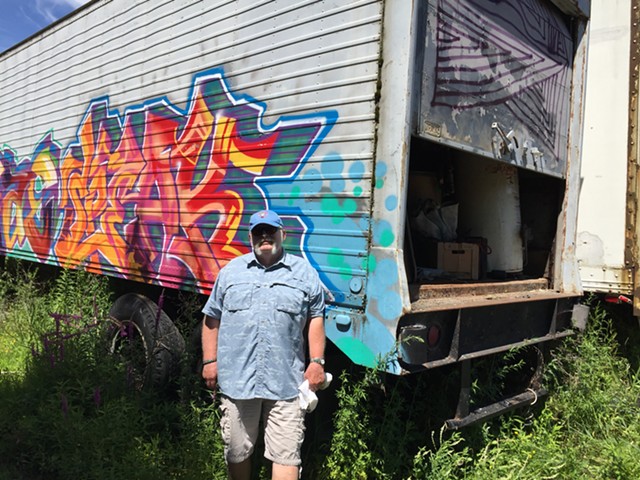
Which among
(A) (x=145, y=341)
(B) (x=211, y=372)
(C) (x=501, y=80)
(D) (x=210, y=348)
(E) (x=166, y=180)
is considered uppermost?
(C) (x=501, y=80)

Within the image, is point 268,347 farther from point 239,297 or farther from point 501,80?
point 501,80

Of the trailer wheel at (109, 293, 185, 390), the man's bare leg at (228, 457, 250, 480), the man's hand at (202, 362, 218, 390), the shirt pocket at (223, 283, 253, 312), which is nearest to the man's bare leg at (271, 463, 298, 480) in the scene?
the man's bare leg at (228, 457, 250, 480)

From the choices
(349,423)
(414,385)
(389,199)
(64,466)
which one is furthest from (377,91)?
(64,466)

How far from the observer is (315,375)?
109 inches

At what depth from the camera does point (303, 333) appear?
2967 mm

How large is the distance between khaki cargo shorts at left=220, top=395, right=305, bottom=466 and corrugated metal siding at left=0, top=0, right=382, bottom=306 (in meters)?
0.67

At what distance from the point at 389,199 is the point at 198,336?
1.88m

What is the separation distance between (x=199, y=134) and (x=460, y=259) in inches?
84.6

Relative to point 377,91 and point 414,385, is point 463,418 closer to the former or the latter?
point 414,385

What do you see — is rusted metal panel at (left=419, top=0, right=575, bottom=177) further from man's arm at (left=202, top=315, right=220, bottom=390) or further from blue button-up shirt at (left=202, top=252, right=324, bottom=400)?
man's arm at (left=202, top=315, right=220, bottom=390)

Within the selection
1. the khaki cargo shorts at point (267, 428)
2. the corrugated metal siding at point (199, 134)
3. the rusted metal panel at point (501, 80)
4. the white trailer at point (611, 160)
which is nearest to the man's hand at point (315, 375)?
the khaki cargo shorts at point (267, 428)

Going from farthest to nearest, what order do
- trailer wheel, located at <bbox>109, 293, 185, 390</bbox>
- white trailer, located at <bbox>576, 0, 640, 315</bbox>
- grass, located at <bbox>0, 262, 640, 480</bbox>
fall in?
white trailer, located at <bbox>576, 0, 640, 315</bbox>
trailer wheel, located at <bbox>109, 293, 185, 390</bbox>
grass, located at <bbox>0, 262, 640, 480</bbox>

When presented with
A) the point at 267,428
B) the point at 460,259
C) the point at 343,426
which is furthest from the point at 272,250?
the point at 460,259

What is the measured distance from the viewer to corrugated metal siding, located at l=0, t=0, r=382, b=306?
119 inches
